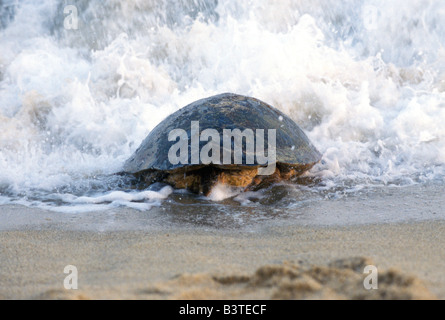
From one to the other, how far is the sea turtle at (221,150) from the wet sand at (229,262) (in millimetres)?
682

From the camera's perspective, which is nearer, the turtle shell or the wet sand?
the wet sand

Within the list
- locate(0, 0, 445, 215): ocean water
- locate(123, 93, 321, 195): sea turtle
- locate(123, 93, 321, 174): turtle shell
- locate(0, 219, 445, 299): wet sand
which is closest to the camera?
locate(0, 219, 445, 299): wet sand

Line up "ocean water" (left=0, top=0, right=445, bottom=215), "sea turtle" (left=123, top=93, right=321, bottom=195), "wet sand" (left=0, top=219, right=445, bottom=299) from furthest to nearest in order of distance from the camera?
"ocean water" (left=0, top=0, right=445, bottom=215) → "sea turtle" (left=123, top=93, right=321, bottom=195) → "wet sand" (left=0, top=219, right=445, bottom=299)

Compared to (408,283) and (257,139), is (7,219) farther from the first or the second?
(408,283)

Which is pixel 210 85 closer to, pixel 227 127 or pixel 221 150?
pixel 227 127

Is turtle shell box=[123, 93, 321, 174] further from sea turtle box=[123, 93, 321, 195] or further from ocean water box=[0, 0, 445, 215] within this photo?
ocean water box=[0, 0, 445, 215]

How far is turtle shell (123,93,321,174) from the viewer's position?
12.7 feet

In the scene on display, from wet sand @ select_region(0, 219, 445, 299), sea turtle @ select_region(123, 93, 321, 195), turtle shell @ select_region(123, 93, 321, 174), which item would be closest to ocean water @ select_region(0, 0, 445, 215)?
sea turtle @ select_region(123, 93, 321, 195)

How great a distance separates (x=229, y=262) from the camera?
2291 millimetres

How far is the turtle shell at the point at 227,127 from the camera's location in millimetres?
3881

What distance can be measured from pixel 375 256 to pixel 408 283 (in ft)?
1.36

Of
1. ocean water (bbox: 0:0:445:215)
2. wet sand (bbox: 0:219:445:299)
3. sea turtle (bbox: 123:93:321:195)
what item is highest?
ocean water (bbox: 0:0:445:215)

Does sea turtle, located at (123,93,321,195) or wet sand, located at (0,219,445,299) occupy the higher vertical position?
sea turtle, located at (123,93,321,195)
